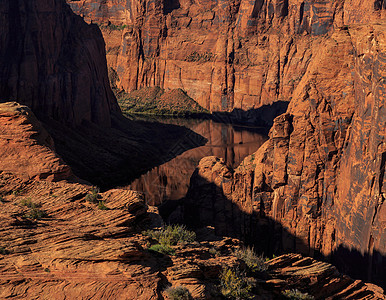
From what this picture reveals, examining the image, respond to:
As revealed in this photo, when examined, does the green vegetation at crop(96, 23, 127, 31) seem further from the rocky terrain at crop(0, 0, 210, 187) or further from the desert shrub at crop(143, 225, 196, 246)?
the desert shrub at crop(143, 225, 196, 246)

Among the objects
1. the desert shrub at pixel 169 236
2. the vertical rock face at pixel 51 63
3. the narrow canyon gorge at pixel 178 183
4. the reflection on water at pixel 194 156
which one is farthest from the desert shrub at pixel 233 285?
the vertical rock face at pixel 51 63

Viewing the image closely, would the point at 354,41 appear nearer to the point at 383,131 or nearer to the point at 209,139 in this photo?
the point at 383,131

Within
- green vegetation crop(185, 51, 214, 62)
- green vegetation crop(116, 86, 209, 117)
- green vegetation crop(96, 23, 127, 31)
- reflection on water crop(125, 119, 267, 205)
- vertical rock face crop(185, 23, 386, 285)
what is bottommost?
reflection on water crop(125, 119, 267, 205)

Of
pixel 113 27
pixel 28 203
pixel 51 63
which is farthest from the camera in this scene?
pixel 113 27

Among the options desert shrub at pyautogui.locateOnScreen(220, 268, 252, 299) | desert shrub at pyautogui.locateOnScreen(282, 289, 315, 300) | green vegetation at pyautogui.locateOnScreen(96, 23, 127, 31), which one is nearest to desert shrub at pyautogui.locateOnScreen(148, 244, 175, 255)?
desert shrub at pyautogui.locateOnScreen(220, 268, 252, 299)

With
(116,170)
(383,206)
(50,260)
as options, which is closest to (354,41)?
(383,206)

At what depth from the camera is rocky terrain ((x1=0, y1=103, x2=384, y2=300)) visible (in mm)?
15031

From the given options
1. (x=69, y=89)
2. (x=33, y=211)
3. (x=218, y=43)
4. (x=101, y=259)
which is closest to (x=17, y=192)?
(x=33, y=211)

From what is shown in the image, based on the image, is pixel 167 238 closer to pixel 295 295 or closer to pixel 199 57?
pixel 295 295

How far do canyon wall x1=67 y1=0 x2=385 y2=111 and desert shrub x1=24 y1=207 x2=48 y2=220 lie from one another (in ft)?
379

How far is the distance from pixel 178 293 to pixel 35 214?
7.43 m

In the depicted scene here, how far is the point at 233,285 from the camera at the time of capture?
657 inches

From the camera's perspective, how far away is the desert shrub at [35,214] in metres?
18.6

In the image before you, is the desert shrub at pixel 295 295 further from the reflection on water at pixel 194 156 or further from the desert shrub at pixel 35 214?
the reflection on water at pixel 194 156
